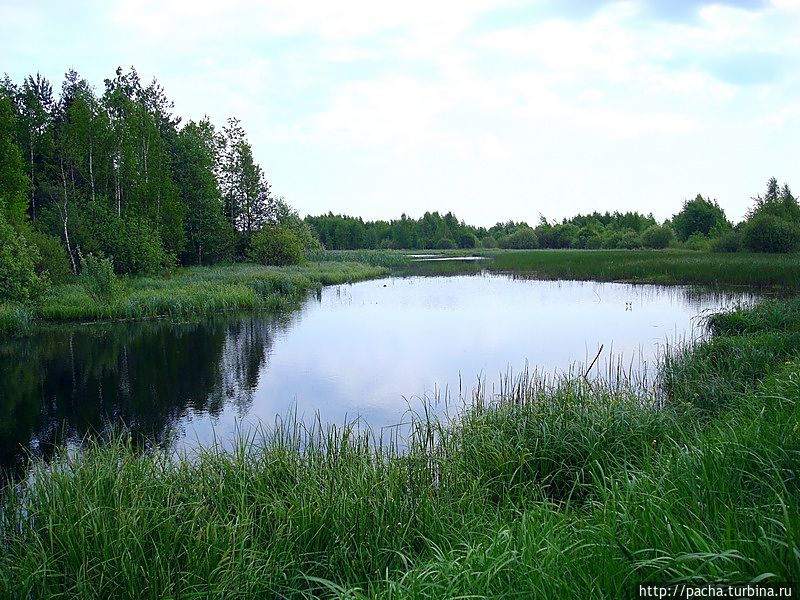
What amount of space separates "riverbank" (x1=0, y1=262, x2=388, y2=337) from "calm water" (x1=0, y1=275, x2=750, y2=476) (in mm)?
1092

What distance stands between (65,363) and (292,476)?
10.5 metres

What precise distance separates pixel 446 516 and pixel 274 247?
34.4 metres

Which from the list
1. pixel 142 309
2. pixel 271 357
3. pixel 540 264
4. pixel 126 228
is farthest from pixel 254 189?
pixel 271 357

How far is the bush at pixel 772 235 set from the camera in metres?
34.2

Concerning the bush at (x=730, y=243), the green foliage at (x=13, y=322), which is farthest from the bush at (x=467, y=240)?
the green foliage at (x=13, y=322)

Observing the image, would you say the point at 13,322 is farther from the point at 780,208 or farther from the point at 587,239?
the point at 587,239

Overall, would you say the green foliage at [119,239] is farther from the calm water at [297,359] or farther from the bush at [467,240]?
the bush at [467,240]

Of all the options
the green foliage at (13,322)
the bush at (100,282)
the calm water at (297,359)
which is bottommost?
the calm water at (297,359)

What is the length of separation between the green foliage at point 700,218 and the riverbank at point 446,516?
57084 mm

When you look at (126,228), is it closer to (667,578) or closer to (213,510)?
(213,510)

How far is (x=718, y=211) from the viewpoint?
57562 millimetres

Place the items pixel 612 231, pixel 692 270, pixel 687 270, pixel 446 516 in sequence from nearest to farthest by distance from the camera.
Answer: pixel 446 516 < pixel 692 270 < pixel 687 270 < pixel 612 231

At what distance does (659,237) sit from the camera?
2212 inches

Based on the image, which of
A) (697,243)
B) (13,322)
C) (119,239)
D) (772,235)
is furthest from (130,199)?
(697,243)
